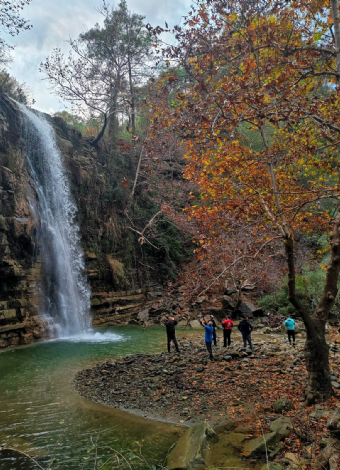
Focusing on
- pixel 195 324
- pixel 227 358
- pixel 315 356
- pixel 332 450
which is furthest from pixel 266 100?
pixel 195 324

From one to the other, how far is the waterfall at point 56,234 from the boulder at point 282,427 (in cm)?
1452

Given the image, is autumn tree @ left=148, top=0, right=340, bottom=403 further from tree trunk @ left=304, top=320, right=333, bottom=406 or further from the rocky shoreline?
the rocky shoreline

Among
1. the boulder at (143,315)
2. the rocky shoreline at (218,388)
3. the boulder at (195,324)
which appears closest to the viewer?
the rocky shoreline at (218,388)

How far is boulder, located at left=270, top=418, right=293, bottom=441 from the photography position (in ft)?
16.5

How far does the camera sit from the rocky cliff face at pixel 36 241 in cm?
1596

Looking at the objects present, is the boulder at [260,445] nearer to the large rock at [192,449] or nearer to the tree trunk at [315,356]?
the large rock at [192,449]

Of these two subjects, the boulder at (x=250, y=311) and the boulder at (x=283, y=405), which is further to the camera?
the boulder at (x=250, y=311)

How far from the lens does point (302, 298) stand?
59.5 feet

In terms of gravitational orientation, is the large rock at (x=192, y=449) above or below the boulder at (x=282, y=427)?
below

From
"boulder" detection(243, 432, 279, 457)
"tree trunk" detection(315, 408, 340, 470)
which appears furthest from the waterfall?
"tree trunk" detection(315, 408, 340, 470)

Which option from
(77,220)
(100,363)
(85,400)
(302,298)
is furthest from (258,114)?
(77,220)

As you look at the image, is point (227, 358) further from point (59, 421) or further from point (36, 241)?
point (36, 241)

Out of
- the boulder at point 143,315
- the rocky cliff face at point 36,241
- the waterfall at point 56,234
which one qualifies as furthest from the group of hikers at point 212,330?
the boulder at point 143,315

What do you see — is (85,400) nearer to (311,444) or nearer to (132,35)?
(311,444)
